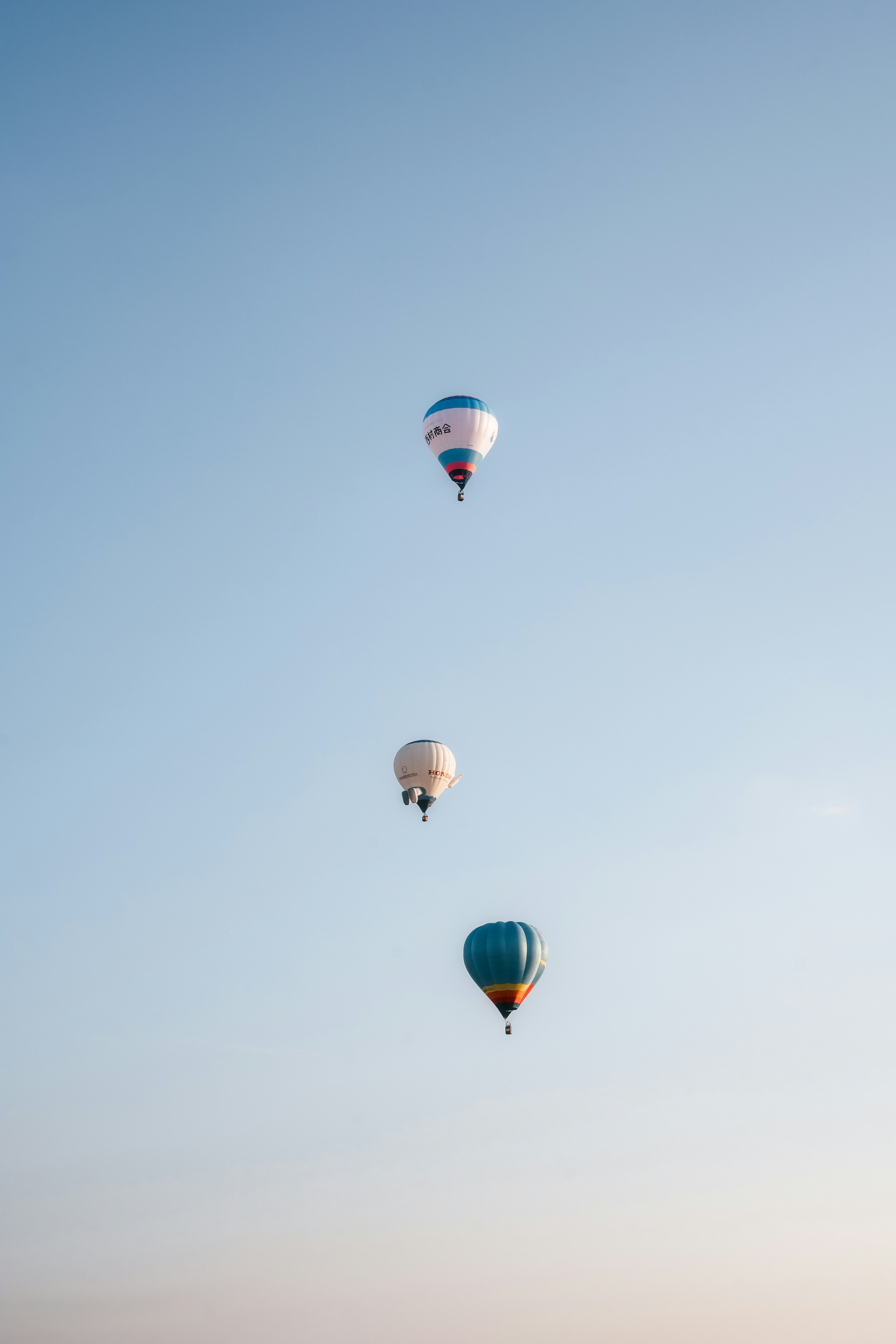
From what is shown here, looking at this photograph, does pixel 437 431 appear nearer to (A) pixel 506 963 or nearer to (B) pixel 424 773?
(B) pixel 424 773

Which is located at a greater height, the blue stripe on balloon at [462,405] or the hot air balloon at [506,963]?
the blue stripe on balloon at [462,405]

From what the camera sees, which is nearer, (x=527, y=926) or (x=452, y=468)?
(x=527, y=926)

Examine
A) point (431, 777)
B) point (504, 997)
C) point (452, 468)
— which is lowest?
point (504, 997)

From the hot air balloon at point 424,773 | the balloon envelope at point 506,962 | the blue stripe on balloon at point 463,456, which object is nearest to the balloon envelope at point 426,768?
the hot air balloon at point 424,773

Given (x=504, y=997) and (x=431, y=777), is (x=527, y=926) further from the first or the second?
(x=431, y=777)

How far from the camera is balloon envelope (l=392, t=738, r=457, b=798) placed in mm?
61781

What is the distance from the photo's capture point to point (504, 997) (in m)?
55.1

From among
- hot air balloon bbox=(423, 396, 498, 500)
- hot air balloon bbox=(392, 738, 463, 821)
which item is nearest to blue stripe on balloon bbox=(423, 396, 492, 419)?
hot air balloon bbox=(423, 396, 498, 500)

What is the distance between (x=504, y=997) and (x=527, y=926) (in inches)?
134

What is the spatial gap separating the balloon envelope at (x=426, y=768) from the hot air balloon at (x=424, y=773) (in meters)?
0.01

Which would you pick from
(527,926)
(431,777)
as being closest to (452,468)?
(431,777)

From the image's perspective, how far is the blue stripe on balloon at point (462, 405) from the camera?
204 ft

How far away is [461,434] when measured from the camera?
62.0m

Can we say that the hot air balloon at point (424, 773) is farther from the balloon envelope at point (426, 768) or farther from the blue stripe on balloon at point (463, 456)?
the blue stripe on balloon at point (463, 456)
